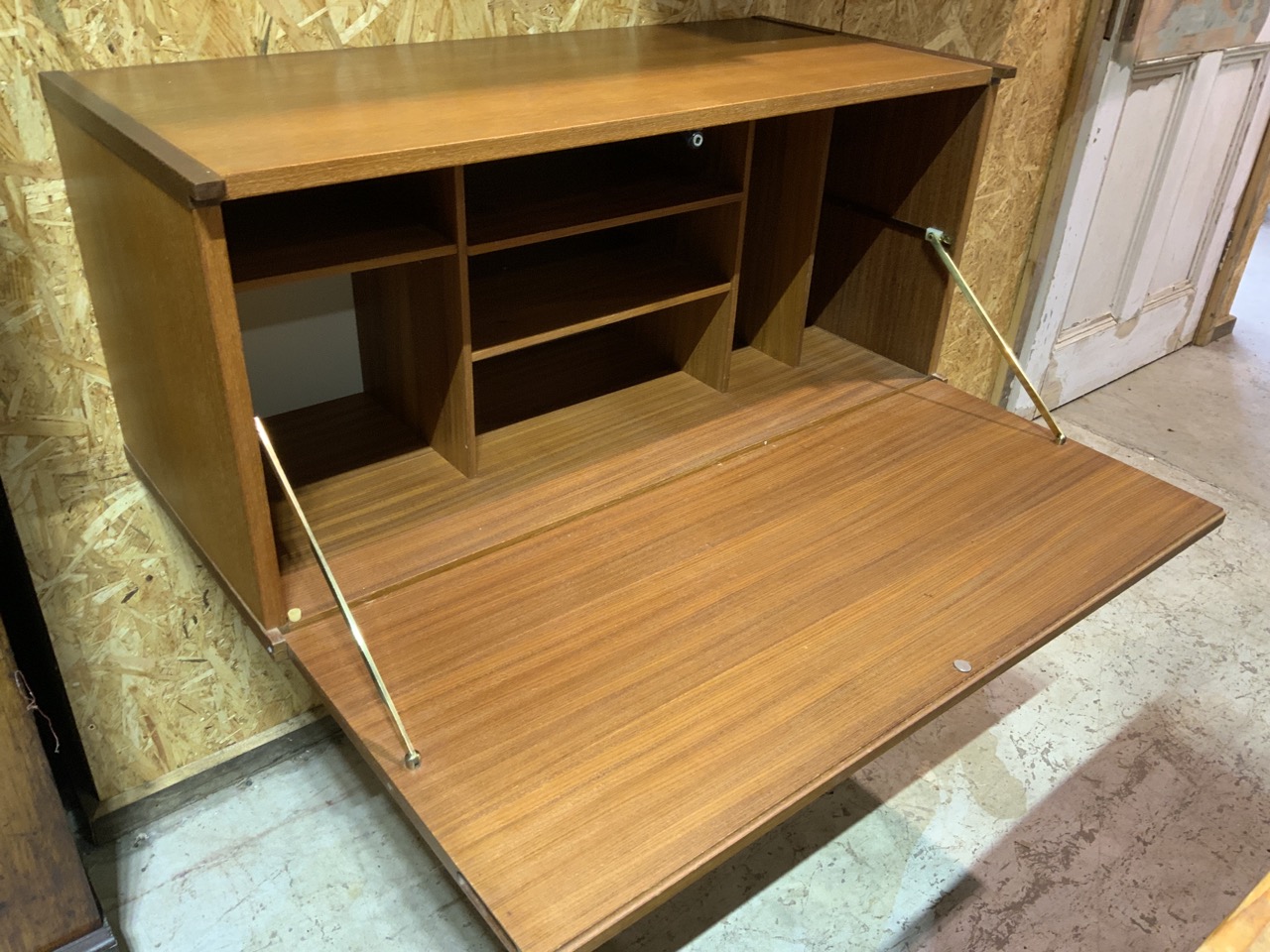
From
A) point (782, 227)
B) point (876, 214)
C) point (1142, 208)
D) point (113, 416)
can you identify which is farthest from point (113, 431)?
point (1142, 208)

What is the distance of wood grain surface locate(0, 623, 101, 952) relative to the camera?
1.15 m

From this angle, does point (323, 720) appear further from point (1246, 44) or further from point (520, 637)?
point (1246, 44)

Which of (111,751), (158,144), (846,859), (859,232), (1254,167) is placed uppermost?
(158,144)

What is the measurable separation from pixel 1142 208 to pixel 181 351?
8.48 feet

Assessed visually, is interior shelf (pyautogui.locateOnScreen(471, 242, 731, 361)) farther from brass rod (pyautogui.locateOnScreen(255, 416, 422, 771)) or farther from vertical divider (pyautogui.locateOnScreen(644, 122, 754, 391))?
brass rod (pyautogui.locateOnScreen(255, 416, 422, 771))

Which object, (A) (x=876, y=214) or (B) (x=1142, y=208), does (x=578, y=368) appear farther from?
(B) (x=1142, y=208)

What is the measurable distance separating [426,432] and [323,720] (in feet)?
2.47

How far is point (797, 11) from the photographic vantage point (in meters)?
1.83

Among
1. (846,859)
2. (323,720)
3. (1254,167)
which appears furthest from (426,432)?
(1254,167)

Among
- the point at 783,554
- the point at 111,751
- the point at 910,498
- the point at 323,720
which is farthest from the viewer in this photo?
the point at 323,720

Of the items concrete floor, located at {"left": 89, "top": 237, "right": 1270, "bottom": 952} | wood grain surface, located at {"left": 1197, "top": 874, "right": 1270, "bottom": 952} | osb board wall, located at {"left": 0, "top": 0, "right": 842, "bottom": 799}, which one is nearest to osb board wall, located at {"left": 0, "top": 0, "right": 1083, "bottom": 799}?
osb board wall, located at {"left": 0, "top": 0, "right": 842, "bottom": 799}

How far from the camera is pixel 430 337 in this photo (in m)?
1.20

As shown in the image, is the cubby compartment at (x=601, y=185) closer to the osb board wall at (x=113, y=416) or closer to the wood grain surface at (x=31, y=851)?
the osb board wall at (x=113, y=416)

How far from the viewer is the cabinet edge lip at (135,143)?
0.78 meters
